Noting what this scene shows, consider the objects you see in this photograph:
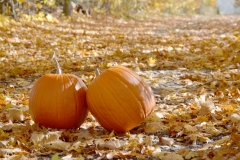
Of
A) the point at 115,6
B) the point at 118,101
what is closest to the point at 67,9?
the point at 115,6

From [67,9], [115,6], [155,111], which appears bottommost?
[155,111]

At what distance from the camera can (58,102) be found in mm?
2750

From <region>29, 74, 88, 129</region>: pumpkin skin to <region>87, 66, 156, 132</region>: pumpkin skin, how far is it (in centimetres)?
11

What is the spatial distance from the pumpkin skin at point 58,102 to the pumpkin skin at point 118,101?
11cm

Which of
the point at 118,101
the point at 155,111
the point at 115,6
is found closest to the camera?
the point at 118,101

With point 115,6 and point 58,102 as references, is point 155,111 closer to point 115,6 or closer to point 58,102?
point 58,102

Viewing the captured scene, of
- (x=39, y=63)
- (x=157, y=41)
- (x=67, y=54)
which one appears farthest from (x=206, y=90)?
(x=157, y=41)

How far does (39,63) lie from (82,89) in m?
3.17

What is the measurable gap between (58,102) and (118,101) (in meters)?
0.42

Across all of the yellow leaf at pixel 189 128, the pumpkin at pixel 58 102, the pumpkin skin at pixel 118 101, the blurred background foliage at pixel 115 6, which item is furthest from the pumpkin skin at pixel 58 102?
the blurred background foliage at pixel 115 6

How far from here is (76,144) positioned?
2.42m

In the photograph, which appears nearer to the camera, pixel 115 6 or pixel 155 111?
pixel 155 111

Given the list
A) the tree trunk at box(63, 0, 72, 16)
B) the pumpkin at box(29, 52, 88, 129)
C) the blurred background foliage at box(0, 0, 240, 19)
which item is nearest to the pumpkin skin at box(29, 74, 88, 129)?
the pumpkin at box(29, 52, 88, 129)

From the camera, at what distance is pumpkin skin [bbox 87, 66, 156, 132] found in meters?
2.67
